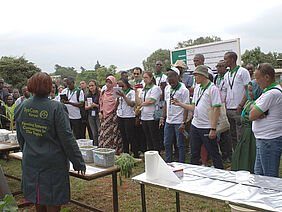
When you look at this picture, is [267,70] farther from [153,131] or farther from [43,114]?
[153,131]

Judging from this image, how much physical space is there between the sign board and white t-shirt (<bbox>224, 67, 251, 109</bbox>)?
1.70 m

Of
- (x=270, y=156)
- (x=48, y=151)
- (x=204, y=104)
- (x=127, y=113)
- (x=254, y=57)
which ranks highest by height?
(x=254, y=57)

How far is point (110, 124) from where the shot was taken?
654 centimetres

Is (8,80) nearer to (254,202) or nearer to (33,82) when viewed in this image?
(33,82)

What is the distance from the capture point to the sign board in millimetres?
7312

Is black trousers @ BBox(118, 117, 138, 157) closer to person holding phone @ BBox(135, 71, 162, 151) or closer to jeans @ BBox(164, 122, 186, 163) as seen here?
person holding phone @ BBox(135, 71, 162, 151)

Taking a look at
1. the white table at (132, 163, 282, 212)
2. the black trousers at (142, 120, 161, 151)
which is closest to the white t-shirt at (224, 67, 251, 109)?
the black trousers at (142, 120, 161, 151)

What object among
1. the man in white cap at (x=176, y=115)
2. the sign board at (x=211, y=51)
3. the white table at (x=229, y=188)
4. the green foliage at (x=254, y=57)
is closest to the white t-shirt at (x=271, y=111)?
the white table at (x=229, y=188)

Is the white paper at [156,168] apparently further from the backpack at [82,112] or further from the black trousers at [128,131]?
the backpack at [82,112]

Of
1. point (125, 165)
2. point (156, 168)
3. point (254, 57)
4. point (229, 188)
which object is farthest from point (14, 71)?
point (254, 57)

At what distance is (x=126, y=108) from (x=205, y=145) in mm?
2330

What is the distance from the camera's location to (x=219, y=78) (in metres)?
5.94

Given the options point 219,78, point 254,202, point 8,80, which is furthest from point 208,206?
point 8,80

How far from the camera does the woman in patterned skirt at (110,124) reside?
21.4 ft
